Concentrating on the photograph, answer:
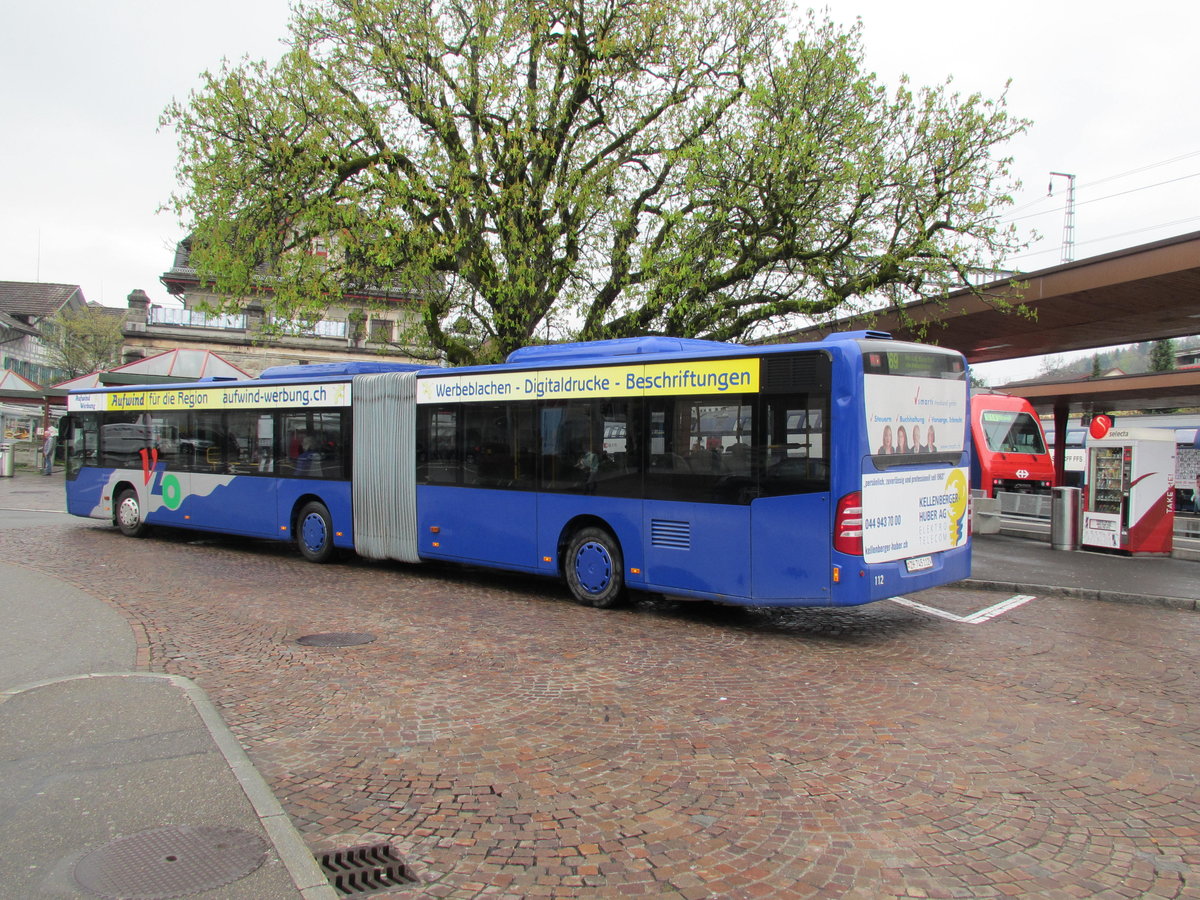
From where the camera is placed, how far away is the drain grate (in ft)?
11.9

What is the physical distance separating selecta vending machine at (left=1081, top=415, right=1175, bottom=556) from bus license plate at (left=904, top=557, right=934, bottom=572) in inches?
349

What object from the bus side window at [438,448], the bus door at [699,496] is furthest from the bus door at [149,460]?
the bus door at [699,496]

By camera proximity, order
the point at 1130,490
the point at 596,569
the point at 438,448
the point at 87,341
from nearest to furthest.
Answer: the point at 596,569 → the point at 438,448 → the point at 1130,490 → the point at 87,341

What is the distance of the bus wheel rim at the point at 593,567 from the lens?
10055 millimetres

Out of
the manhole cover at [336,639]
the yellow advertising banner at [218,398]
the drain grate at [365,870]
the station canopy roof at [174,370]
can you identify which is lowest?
the manhole cover at [336,639]

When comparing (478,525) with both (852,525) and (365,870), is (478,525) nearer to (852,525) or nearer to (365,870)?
(852,525)

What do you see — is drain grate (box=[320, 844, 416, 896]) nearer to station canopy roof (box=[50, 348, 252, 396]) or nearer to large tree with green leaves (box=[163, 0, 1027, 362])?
large tree with green leaves (box=[163, 0, 1027, 362])

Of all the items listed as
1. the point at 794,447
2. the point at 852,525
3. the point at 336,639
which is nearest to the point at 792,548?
the point at 852,525

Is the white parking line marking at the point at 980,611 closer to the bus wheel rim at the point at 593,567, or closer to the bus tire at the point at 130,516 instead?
the bus wheel rim at the point at 593,567

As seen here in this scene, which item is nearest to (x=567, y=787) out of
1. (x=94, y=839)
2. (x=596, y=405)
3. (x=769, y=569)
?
(x=94, y=839)

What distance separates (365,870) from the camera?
12.2ft

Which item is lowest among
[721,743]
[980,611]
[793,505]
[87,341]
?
[980,611]

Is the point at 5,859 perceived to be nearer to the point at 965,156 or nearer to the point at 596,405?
the point at 596,405

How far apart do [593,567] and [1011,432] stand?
18.7 m
